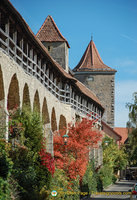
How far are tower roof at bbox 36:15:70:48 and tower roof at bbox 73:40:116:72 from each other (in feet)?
79.8

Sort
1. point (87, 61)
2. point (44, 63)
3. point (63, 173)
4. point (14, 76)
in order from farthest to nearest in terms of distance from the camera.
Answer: point (87, 61), point (44, 63), point (63, 173), point (14, 76)

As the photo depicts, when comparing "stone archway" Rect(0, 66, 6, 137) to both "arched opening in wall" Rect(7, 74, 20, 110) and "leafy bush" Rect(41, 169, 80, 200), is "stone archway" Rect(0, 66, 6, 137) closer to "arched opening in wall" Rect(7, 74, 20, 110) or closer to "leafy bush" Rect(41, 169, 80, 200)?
"arched opening in wall" Rect(7, 74, 20, 110)

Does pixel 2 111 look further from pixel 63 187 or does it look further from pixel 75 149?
pixel 75 149

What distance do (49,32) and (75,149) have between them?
1644 cm

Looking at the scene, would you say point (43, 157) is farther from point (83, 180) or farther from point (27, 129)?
point (83, 180)

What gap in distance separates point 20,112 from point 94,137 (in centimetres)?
1279

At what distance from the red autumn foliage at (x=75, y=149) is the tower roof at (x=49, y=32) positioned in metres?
11.5

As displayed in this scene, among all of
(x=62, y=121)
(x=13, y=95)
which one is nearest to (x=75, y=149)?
(x=62, y=121)

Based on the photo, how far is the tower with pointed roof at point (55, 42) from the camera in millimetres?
42562

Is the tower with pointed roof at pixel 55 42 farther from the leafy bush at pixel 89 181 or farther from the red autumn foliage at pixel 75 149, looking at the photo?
the leafy bush at pixel 89 181

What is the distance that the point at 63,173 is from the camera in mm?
28219

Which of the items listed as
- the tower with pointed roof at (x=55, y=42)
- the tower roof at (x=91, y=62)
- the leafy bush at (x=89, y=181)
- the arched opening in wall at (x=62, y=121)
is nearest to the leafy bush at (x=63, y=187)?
the leafy bush at (x=89, y=181)

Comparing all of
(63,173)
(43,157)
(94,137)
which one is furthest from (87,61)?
(43,157)

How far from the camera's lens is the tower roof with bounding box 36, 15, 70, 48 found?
42656 millimetres
